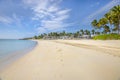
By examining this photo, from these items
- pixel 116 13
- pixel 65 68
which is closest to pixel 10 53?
pixel 65 68

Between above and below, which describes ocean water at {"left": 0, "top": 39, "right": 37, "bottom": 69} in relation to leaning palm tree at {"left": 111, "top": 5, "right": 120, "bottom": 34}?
below

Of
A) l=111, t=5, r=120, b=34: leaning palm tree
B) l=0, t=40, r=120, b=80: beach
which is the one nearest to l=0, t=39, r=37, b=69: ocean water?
l=0, t=40, r=120, b=80: beach

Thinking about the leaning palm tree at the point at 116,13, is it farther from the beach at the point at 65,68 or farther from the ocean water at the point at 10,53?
the beach at the point at 65,68

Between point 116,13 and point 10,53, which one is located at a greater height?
point 116,13

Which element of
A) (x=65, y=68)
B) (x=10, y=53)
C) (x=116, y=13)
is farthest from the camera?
(x=116, y=13)

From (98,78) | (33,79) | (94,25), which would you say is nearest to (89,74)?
(98,78)

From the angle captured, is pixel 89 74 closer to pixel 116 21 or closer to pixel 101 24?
pixel 116 21

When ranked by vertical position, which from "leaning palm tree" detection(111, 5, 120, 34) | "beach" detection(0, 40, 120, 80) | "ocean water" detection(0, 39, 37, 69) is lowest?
"ocean water" detection(0, 39, 37, 69)

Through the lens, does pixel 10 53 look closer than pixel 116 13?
Yes

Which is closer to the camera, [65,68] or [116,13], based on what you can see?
[65,68]

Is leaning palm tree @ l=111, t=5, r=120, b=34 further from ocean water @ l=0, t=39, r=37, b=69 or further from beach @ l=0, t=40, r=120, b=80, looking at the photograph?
beach @ l=0, t=40, r=120, b=80

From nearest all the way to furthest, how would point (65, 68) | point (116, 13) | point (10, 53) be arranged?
1. point (65, 68)
2. point (10, 53)
3. point (116, 13)

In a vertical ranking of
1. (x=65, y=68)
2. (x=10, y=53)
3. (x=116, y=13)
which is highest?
(x=116, y=13)

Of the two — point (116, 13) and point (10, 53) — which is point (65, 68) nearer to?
point (10, 53)
